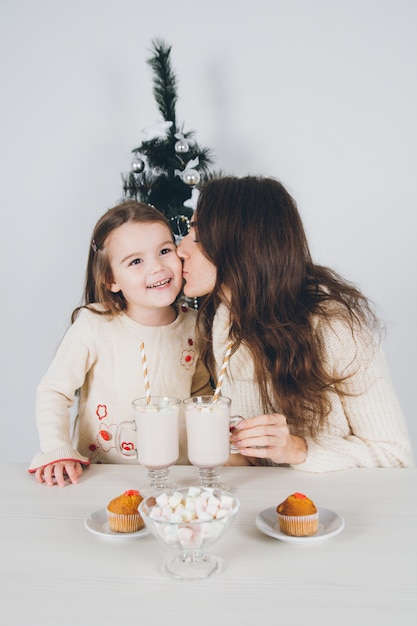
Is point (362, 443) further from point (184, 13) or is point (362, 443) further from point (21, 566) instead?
point (184, 13)

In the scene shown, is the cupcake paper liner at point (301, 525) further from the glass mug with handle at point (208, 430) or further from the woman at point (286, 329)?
the woman at point (286, 329)

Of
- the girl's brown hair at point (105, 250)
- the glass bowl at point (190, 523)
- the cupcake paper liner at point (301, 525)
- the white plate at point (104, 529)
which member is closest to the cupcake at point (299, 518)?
the cupcake paper liner at point (301, 525)

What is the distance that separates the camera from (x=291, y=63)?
289 cm

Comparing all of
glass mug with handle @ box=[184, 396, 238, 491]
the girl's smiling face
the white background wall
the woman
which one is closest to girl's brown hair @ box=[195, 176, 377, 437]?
the woman

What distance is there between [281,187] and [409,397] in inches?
64.6

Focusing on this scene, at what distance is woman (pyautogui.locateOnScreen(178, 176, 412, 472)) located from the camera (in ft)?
5.27

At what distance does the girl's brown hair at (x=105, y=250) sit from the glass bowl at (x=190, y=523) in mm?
1047

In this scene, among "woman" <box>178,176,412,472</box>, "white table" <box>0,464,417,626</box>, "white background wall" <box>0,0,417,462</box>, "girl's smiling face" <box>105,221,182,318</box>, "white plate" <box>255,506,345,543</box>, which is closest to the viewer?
"white table" <box>0,464,417,626</box>

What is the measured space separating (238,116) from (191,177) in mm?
686

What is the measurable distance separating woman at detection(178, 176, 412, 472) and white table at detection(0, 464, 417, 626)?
0.29 meters

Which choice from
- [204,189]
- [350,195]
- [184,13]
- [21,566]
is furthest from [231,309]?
[184,13]

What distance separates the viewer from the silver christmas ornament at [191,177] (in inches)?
95.5

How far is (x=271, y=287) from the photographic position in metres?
1.73

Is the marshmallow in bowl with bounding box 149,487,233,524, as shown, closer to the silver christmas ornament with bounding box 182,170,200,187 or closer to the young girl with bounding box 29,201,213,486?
the young girl with bounding box 29,201,213,486
